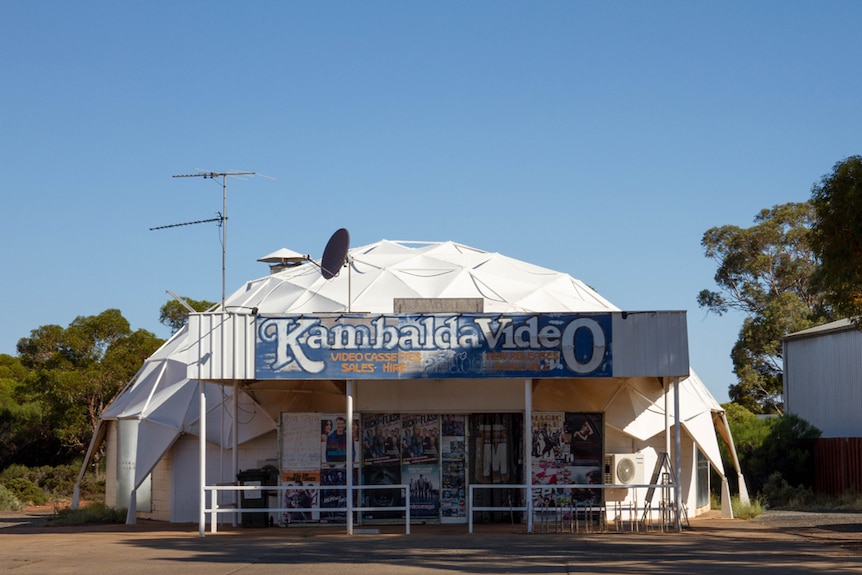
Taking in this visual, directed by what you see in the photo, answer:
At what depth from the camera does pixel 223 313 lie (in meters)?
21.4

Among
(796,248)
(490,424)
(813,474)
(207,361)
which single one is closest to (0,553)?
(207,361)

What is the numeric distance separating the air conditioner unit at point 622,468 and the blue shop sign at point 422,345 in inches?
146

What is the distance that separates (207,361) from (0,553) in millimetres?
5045

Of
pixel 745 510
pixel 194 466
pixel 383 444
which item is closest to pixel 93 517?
pixel 194 466

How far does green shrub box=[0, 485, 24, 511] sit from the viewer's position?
32.5 metres

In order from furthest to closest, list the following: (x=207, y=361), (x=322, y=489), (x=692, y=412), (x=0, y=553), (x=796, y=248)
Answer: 1. (x=796, y=248)
2. (x=692, y=412)
3. (x=322, y=489)
4. (x=207, y=361)
5. (x=0, y=553)

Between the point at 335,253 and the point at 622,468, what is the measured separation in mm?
7588

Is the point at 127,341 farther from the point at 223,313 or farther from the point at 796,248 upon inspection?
the point at 796,248

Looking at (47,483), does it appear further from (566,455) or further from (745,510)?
(745,510)

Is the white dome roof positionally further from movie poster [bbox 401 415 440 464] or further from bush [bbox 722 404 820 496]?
bush [bbox 722 404 820 496]

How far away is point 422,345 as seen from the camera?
21.4m

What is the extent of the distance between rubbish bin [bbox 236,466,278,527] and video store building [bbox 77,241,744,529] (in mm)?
A: 138

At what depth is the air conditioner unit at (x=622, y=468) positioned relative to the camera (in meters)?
24.0

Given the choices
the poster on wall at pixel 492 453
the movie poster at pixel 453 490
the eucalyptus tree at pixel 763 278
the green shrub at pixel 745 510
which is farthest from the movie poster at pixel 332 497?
the eucalyptus tree at pixel 763 278
